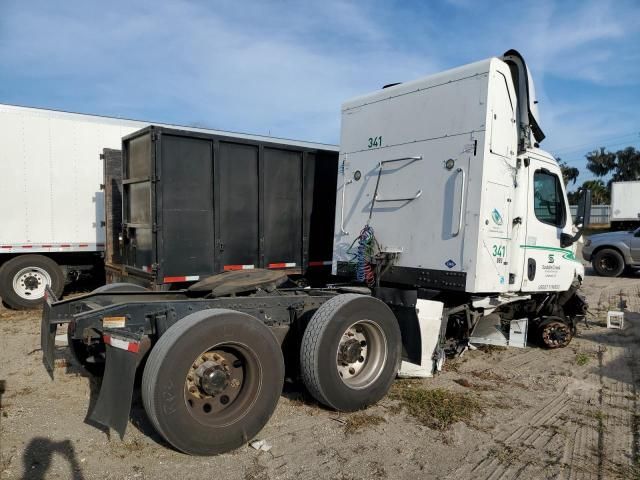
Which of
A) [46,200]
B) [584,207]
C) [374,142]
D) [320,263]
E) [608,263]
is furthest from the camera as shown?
[608,263]

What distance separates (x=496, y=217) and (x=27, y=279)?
26.9 feet

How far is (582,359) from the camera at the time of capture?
21.1ft

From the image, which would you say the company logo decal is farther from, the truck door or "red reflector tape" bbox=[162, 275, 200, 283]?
"red reflector tape" bbox=[162, 275, 200, 283]

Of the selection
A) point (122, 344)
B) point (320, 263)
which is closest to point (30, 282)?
point (320, 263)

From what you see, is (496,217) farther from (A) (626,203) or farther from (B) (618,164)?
(B) (618,164)

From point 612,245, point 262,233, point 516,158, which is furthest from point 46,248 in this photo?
point 612,245

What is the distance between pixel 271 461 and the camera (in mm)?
3615

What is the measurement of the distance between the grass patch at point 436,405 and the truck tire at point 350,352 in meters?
0.28

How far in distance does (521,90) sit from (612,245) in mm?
12206

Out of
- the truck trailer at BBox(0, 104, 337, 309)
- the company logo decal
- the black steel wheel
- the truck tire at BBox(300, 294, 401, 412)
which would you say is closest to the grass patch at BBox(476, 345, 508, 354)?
the black steel wheel

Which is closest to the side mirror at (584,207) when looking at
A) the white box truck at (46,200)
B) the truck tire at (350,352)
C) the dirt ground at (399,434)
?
the dirt ground at (399,434)

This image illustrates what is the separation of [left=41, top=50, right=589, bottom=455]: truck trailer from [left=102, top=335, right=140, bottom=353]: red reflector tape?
16 millimetres

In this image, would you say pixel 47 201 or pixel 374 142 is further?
pixel 47 201

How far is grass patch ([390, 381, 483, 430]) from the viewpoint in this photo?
4.39 meters
